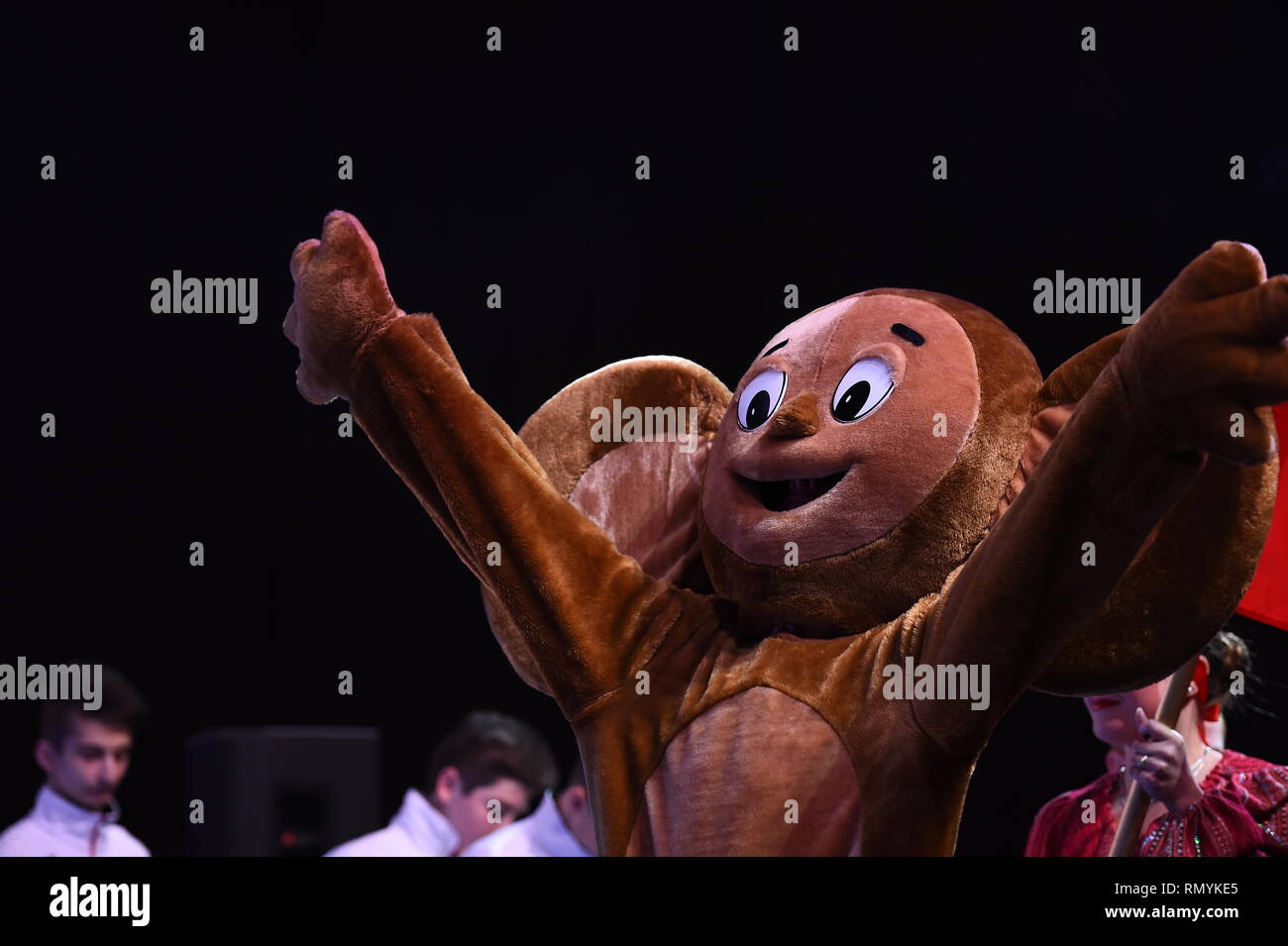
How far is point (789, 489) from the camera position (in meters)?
1.77

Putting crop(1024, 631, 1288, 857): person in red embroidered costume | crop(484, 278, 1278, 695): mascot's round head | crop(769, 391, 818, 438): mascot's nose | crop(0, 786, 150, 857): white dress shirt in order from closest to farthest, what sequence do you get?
crop(484, 278, 1278, 695): mascot's round head → crop(769, 391, 818, 438): mascot's nose → crop(1024, 631, 1288, 857): person in red embroidered costume → crop(0, 786, 150, 857): white dress shirt

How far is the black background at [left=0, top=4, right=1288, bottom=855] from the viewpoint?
3055 millimetres

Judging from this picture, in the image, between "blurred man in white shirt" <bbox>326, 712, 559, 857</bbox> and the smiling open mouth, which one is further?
"blurred man in white shirt" <bbox>326, 712, 559, 857</bbox>

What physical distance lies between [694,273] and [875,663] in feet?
5.54

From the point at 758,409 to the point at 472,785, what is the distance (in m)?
1.66

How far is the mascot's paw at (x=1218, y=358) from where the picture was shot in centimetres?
127

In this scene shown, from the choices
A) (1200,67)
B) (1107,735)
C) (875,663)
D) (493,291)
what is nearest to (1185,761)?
(1107,735)

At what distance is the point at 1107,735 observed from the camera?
273 cm

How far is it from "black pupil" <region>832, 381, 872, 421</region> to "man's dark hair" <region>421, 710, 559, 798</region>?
1.74m

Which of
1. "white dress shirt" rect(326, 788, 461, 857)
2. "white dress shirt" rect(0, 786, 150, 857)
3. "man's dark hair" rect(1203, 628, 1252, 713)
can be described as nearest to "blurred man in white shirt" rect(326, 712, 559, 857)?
"white dress shirt" rect(326, 788, 461, 857)

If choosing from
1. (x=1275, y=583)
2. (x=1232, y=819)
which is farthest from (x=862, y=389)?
(x=1232, y=819)

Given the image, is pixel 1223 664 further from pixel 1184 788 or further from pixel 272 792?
pixel 272 792

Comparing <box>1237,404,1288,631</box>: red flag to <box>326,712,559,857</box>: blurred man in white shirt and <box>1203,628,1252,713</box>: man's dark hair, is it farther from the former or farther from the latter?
<box>326,712,559,857</box>: blurred man in white shirt
